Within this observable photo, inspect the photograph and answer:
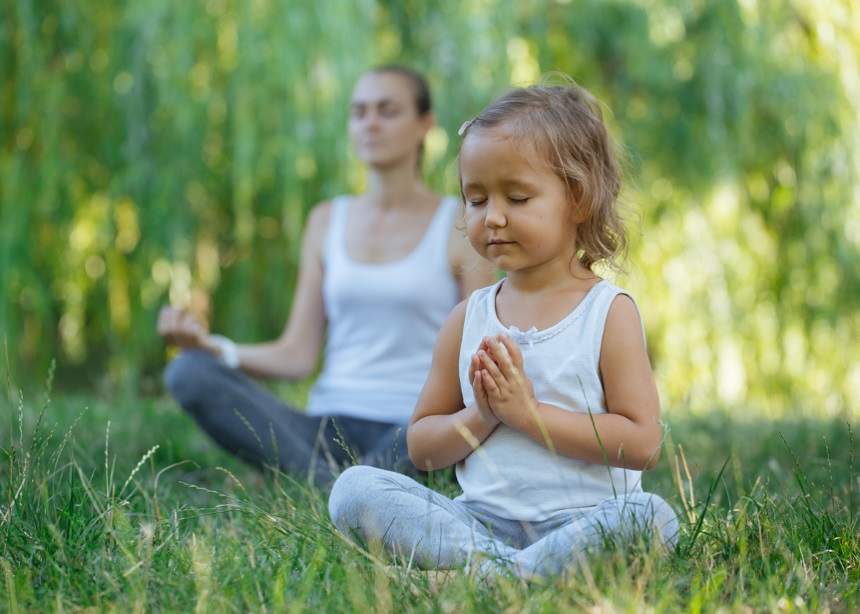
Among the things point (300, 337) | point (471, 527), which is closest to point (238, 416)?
point (300, 337)

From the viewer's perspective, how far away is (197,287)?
4641 millimetres

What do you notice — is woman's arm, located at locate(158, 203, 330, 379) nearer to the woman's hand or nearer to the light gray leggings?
the woman's hand

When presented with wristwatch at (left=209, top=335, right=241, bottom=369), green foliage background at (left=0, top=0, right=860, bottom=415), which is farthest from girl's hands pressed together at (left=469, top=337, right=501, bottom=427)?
green foliage background at (left=0, top=0, right=860, bottom=415)

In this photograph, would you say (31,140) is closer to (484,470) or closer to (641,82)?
(641,82)

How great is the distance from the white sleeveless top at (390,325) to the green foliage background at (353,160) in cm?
108

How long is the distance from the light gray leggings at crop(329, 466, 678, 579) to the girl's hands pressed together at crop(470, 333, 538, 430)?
0.64 ft

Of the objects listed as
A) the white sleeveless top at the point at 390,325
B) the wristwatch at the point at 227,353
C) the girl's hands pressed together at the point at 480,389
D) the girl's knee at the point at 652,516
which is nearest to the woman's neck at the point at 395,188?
the white sleeveless top at the point at 390,325

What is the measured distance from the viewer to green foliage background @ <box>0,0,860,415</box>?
13.0 feet

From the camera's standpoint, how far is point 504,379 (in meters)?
1.64

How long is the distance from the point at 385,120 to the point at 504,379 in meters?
1.59

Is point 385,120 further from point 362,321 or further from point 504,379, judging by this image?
point 504,379

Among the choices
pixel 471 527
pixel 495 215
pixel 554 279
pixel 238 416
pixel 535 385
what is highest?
pixel 495 215

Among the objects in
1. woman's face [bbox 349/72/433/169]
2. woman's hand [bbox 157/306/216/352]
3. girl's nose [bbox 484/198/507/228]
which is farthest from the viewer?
woman's face [bbox 349/72/433/169]

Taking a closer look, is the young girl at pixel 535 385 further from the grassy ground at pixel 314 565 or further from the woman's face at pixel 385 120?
the woman's face at pixel 385 120
